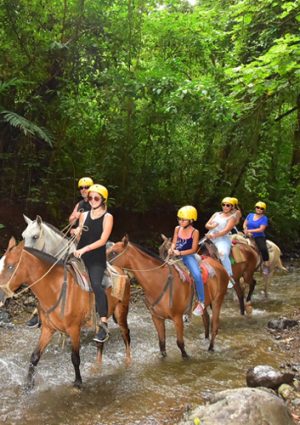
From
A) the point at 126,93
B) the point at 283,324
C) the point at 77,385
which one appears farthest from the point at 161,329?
the point at 126,93

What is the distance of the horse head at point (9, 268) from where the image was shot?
5176 millimetres

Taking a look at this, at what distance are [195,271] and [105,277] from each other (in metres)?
1.86

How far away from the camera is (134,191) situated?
13938mm

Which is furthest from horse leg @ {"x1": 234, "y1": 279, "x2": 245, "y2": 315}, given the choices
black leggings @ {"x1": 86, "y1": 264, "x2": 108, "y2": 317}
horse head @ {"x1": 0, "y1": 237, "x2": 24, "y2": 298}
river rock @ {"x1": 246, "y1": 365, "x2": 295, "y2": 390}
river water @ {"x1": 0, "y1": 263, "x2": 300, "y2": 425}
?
horse head @ {"x1": 0, "y1": 237, "x2": 24, "y2": 298}

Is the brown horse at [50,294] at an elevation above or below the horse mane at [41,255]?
below

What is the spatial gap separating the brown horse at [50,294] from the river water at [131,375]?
382 mm

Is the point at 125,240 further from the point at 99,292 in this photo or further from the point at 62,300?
the point at 62,300

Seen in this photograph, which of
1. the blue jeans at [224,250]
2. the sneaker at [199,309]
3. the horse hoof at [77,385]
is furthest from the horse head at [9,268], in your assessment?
the blue jeans at [224,250]

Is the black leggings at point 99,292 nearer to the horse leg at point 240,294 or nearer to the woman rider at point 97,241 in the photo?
A: the woman rider at point 97,241

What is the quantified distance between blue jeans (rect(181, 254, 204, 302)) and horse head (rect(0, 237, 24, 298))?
3049mm

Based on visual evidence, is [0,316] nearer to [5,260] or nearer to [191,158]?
[5,260]

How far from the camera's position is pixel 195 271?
7.21 meters

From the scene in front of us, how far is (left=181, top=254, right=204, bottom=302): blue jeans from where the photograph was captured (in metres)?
7.16

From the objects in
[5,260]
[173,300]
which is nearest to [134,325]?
[173,300]
